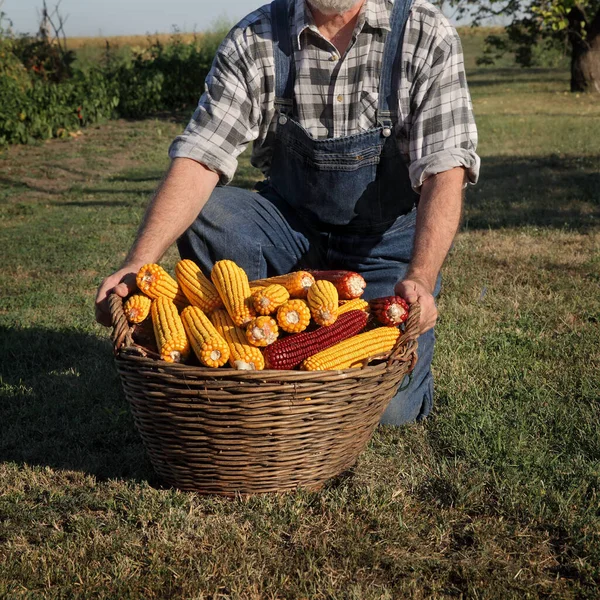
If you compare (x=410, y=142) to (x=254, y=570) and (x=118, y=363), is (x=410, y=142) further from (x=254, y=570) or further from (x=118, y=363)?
(x=254, y=570)

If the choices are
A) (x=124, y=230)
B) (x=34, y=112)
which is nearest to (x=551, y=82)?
(x=34, y=112)

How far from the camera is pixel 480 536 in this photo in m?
2.43

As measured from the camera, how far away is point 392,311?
2.49m

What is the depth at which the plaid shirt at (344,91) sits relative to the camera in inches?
121

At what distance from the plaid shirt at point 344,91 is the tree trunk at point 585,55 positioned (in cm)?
1844

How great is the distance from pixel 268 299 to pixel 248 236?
0.93m

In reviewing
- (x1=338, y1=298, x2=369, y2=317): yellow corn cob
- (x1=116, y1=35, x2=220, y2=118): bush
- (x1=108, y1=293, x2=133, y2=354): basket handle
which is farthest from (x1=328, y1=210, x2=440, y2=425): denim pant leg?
(x1=116, y1=35, x2=220, y2=118): bush

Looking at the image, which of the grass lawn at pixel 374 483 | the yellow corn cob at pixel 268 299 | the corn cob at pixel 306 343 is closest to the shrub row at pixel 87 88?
the grass lawn at pixel 374 483

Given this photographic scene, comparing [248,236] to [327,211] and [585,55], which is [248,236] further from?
[585,55]

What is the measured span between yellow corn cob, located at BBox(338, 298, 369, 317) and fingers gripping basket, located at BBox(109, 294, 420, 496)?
0.20 m

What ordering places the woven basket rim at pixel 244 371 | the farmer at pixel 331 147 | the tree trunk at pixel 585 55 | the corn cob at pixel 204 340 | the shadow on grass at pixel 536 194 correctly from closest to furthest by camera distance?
the woven basket rim at pixel 244 371, the corn cob at pixel 204 340, the farmer at pixel 331 147, the shadow on grass at pixel 536 194, the tree trunk at pixel 585 55

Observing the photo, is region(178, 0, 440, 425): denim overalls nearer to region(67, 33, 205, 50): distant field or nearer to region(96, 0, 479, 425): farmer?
region(96, 0, 479, 425): farmer

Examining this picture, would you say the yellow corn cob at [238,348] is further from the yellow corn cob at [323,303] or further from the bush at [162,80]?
the bush at [162,80]

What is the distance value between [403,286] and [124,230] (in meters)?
5.22
